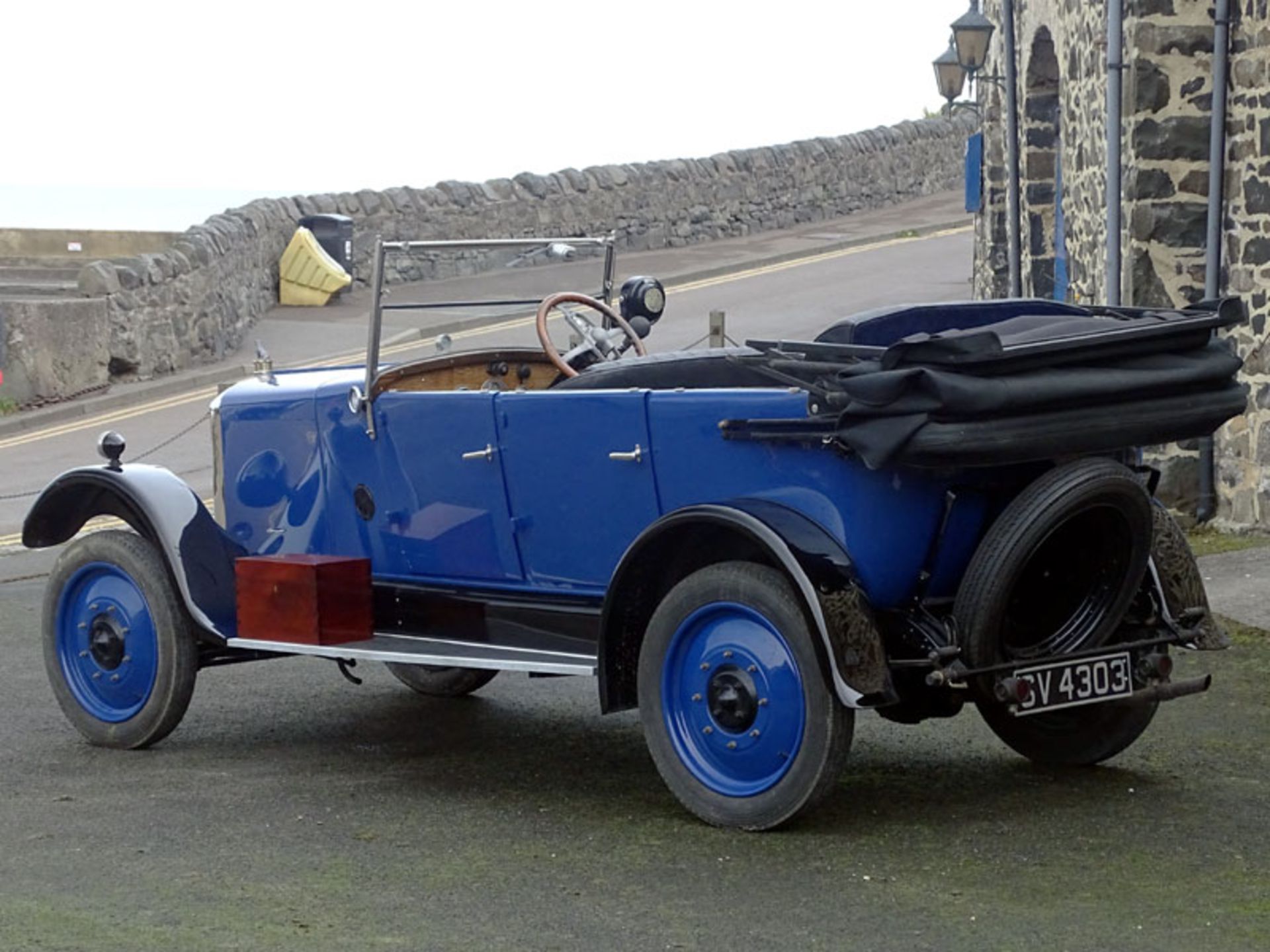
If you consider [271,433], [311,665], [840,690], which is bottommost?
[311,665]

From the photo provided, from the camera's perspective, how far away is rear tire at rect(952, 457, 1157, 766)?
16.9 feet

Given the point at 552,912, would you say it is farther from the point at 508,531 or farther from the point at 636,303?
the point at 636,303

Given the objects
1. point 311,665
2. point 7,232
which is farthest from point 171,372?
point 311,665

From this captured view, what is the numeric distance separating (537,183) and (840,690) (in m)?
23.1

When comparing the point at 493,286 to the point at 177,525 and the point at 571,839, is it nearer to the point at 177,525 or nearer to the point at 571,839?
the point at 177,525

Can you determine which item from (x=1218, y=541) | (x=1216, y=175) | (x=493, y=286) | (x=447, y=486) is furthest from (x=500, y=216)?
(x=447, y=486)

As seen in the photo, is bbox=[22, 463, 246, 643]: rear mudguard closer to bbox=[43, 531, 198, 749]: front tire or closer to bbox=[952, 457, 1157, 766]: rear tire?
bbox=[43, 531, 198, 749]: front tire

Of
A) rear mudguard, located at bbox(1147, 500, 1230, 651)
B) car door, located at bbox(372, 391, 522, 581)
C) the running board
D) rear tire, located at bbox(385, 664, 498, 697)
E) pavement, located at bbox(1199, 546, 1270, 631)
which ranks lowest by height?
pavement, located at bbox(1199, 546, 1270, 631)

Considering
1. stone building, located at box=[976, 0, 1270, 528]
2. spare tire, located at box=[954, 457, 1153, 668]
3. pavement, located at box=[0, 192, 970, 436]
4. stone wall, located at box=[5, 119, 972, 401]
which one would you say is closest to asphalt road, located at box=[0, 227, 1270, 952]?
spare tire, located at box=[954, 457, 1153, 668]

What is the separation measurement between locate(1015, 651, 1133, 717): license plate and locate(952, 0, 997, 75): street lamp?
1199cm

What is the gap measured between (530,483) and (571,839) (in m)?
1.17

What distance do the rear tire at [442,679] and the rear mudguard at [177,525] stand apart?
96 centimetres

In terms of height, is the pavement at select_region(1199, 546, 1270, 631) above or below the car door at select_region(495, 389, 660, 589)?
below

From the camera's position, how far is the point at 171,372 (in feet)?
68.8
